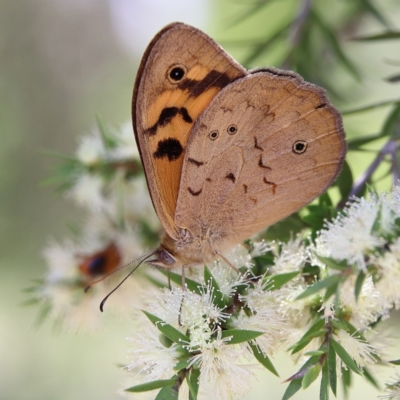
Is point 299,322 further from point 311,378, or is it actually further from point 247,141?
point 247,141

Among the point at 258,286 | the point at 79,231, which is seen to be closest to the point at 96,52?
the point at 79,231

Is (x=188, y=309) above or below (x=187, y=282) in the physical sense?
below

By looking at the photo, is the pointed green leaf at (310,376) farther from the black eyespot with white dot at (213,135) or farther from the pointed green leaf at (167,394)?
the black eyespot with white dot at (213,135)

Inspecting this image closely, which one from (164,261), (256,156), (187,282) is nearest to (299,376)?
(187,282)

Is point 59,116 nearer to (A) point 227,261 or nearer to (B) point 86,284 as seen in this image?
(B) point 86,284

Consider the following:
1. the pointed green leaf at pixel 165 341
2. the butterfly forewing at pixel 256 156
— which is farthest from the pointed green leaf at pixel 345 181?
the pointed green leaf at pixel 165 341

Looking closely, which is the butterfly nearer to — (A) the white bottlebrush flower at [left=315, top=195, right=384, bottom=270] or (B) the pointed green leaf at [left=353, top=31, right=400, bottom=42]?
(A) the white bottlebrush flower at [left=315, top=195, right=384, bottom=270]

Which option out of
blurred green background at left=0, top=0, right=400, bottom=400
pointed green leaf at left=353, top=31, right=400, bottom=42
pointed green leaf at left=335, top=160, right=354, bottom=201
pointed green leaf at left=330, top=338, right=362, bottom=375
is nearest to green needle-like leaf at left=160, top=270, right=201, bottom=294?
pointed green leaf at left=330, top=338, right=362, bottom=375
